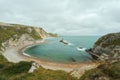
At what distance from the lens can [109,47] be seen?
131 metres

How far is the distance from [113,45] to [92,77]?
10691 cm

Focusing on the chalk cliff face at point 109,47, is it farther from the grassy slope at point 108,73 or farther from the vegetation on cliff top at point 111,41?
the grassy slope at point 108,73

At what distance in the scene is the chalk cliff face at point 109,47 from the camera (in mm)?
121688

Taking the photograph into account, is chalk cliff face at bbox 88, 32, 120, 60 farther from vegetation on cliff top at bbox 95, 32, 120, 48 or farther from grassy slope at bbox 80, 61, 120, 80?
grassy slope at bbox 80, 61, 120, 80

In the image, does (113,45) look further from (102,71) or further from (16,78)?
(102,71)

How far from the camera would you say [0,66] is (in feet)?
225

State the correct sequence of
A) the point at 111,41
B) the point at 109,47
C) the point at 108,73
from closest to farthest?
the point at 108,73, the point at 109,47, the point at 111,41

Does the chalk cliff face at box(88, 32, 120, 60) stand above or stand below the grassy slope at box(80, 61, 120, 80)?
below

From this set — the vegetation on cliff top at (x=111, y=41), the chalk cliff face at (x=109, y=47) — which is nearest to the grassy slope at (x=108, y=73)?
the chalk cliff face at (x=109, y=47)

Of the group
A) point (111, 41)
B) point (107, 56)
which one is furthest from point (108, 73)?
point (111, 41)

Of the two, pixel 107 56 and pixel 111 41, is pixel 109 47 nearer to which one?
pixel 111 41

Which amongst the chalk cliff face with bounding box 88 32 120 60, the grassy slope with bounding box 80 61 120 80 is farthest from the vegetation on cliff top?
the grassy slope with bounding box 80 61 120 80

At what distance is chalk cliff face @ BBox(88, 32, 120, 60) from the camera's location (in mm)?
121688

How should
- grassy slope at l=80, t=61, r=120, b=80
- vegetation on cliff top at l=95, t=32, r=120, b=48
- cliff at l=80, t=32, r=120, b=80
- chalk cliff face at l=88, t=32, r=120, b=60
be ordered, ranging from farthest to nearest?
vegetation on cliff top at l=95, t=32, r=120, b=48
chalk cliff face at l=88, t=32, r=120, b=60
cliff at l=80, t=32, r=120, b=80
grassy slope at l=80, t=61, r=120, b=80
